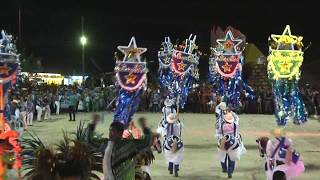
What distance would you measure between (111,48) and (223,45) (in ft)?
154

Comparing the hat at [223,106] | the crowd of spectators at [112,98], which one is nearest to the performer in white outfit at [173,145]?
the hat at [223,106]

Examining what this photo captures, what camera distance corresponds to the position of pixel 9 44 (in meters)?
14.1

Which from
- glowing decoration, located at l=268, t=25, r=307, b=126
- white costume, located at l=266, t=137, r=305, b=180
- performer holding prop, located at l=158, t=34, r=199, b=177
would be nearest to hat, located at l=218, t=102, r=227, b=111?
performer holding prop, located at l=158, t=34, r=199, b=177

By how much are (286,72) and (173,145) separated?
12.2 ft

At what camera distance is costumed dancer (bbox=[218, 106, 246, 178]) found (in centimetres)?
1320

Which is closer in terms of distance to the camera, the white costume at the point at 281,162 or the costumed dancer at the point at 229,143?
the white costume at the point at 281,162

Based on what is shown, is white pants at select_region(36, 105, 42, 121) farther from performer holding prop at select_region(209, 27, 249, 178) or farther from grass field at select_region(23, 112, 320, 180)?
performer holding prop at select_region(209, 27, 249, 178)

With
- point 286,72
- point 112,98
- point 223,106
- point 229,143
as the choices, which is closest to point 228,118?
point 223,106

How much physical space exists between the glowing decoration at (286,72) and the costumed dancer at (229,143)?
6.39 feet

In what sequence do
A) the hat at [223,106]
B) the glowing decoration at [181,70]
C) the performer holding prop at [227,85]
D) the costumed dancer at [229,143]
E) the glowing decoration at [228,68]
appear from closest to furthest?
the costumed dancer at [229,143]
the performer holding prop at [227,85]
the hat at [223,106]
the glowing decoration at [228,68]
the glowing decoration at [181,70]

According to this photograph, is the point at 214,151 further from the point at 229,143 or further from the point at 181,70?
the point at 229,143

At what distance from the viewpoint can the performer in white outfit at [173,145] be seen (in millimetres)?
13414

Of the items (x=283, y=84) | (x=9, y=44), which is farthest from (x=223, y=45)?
(x=9, y=44)

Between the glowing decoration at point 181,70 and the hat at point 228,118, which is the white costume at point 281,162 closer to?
the hat at point 228,118
